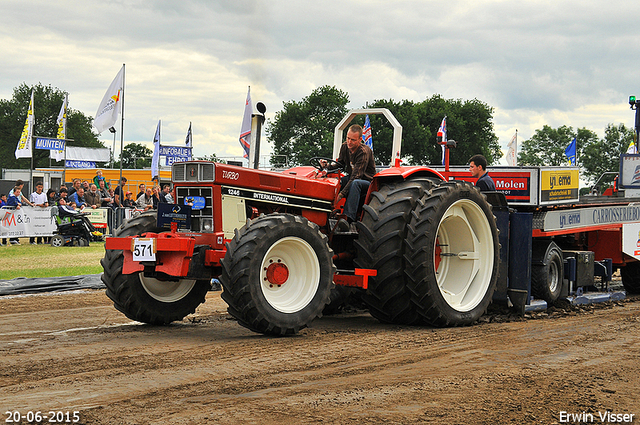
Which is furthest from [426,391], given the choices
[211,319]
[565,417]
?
[211,319]

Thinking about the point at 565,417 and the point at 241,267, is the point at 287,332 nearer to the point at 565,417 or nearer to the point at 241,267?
the point at 241,267

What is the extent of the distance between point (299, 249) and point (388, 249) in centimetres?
103

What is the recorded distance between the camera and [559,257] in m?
9.77

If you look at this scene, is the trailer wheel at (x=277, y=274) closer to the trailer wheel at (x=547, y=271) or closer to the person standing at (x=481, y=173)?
the person standing at (x=481, y=173)

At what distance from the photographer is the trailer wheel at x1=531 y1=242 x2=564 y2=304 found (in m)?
9.41

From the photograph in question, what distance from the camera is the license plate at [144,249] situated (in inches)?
263

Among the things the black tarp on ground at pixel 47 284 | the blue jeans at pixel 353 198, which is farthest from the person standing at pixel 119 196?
the blue jeans at pixel 353 198

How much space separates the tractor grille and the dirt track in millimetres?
1129

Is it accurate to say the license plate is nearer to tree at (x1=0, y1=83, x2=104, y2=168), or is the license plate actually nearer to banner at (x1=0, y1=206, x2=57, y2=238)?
banner at (x1=0, y1=206, x2=57, y2=238)

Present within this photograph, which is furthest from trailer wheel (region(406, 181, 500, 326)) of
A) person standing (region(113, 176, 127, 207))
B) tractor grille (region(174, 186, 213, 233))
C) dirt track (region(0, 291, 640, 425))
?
person standing (region(113, 176, 127, 207))

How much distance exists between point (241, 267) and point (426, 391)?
7.37 feet

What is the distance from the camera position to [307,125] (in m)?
58.7

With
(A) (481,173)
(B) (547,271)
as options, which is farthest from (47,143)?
(B) (547,271)

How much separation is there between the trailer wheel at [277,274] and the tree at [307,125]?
155 feet
